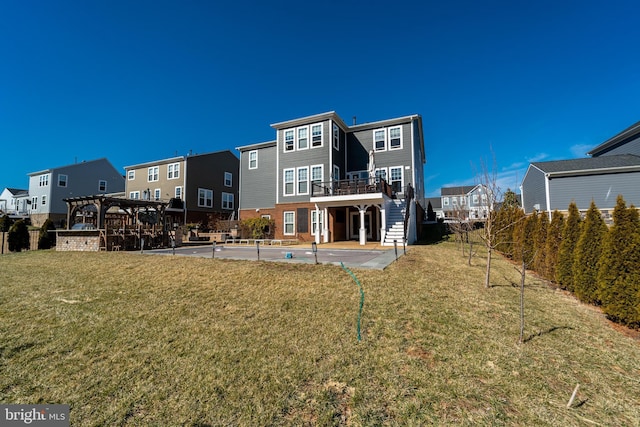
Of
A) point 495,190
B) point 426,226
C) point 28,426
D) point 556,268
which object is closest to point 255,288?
point 28,426

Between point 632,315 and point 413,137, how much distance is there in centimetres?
1545

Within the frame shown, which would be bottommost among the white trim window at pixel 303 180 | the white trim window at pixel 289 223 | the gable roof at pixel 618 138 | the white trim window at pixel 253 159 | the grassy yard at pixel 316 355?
the grassy yard at pixel 316 355

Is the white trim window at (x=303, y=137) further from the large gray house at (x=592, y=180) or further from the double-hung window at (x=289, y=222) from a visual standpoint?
the large gray house at (x=592, y=180)

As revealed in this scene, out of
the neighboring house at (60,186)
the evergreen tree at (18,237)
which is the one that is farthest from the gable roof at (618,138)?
the neighboring house at (60,186)

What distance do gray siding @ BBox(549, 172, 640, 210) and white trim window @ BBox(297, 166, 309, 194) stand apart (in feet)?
57.9

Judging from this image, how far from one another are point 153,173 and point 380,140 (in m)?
24.8

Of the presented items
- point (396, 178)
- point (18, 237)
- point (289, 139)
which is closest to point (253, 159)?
point (289, 139)

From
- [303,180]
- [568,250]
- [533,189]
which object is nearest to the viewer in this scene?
[568,250]

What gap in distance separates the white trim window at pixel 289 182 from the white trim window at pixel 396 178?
22.9 feet

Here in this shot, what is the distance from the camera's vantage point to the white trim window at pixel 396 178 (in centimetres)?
1861

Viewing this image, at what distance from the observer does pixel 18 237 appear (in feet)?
56.0

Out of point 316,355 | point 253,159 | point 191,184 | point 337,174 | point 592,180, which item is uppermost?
point 253,159

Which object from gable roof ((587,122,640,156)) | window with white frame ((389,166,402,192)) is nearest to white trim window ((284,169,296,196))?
window with white frame ((389,166,402,192))

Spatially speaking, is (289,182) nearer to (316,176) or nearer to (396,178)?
(316,176)
